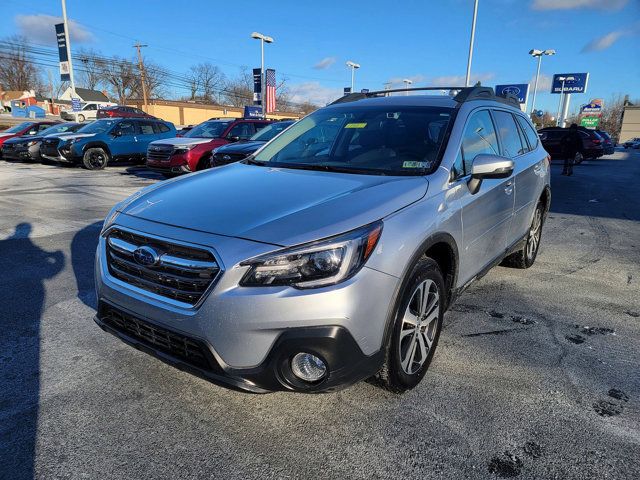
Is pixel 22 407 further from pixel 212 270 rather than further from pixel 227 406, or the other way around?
pixel 212 270

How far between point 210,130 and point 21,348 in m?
10.7

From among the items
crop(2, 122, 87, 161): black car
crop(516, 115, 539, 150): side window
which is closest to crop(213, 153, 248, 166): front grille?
crop(516, 115, 539, 150): side window

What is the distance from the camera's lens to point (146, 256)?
2.32 m

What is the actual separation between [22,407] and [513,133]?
4548mm

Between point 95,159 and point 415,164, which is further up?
point 415,164

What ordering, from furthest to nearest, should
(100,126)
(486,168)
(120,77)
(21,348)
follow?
(120,77), (100,126), (21,348), (486,168)

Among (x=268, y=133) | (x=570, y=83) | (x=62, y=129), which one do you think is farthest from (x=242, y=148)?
(x=570, y=83)

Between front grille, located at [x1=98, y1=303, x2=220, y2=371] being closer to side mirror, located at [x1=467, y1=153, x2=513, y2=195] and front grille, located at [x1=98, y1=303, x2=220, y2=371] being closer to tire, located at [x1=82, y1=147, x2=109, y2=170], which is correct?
side mirror, located at [x1=467, y1=153, x2=513, y2=195]

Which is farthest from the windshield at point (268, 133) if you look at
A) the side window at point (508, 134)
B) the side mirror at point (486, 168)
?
the side mirror at point (486, 168)

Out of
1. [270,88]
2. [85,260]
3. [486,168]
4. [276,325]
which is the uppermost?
[270,88]

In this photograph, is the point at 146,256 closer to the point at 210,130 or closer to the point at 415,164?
the point at 415,164

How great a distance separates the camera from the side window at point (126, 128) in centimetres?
1587

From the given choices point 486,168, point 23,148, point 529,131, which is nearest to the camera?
point 486,168

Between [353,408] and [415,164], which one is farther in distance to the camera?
[415,164]
